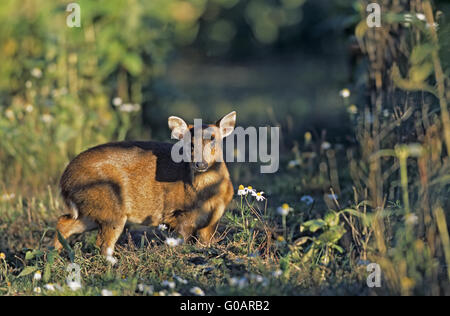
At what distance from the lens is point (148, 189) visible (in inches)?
207

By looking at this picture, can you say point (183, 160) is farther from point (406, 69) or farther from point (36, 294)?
point (406, 69)

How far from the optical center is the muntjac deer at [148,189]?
5.08 m

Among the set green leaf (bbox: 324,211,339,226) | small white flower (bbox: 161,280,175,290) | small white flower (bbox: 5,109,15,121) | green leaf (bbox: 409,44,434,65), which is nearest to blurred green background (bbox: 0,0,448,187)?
small white flower (bbox: 5,109,15,121)

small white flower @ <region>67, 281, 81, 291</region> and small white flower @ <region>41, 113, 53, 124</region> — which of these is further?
small white flower @ <region>41, 113, 53, 124</region>

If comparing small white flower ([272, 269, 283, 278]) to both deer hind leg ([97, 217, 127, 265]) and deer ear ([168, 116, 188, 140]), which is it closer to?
deer hind leg ([97, 217, 127, 265])

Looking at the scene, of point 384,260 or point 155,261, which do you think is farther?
point 155,261

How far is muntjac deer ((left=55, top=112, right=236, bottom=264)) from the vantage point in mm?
5082

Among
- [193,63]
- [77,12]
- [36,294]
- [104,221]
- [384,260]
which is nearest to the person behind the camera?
[384,260]

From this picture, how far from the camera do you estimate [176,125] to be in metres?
5.24

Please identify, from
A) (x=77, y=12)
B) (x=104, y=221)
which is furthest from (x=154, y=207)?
(x=77, y=12)

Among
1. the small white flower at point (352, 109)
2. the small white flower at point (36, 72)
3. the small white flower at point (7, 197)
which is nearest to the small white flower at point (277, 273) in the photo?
the small white flower at point (352, 109)

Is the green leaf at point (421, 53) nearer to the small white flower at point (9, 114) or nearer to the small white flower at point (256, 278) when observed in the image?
the small white flower at point (256, 278)

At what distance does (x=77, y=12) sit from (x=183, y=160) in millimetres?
2711

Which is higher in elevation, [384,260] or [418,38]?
[418,38]
